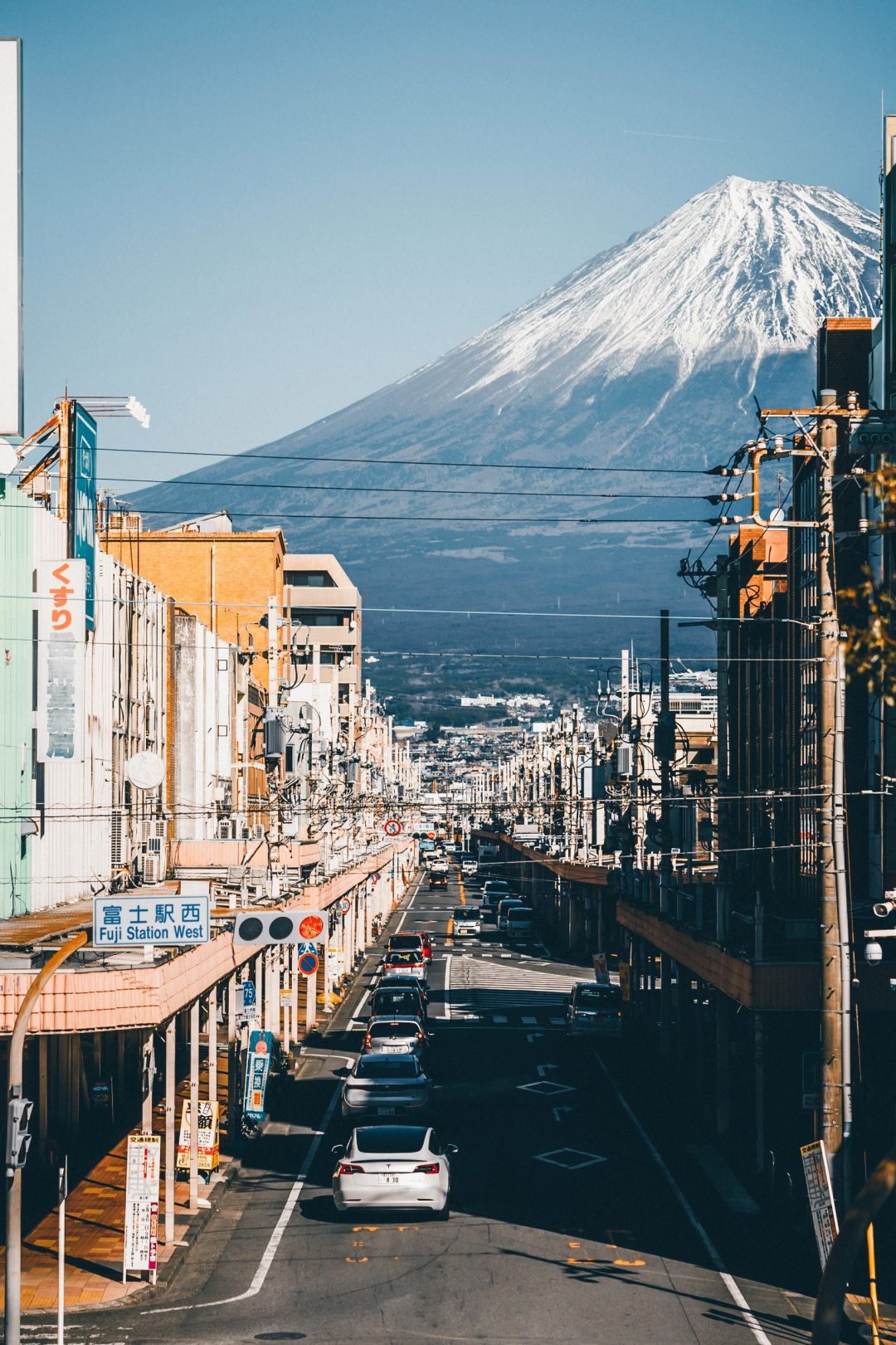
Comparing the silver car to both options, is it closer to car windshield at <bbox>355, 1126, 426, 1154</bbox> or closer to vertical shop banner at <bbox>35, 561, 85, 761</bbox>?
car windshield at <bbox>355, 1126, 426, 1154</bbox>

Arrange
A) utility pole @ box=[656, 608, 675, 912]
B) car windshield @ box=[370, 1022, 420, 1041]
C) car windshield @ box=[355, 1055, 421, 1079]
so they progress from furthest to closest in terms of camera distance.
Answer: utility pole @ box=[656, 608, 675, 912], car windshield @ box=[370, 1022, 420, 1041], car windshield @ box=[355, 1055, 421, 1079]

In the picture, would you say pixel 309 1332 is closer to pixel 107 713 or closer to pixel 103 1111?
pixel 103 1111

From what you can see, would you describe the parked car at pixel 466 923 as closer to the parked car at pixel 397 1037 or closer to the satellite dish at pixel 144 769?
the parked car at pixel 397 1037

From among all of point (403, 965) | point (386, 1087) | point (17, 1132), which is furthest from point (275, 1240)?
point (403, 965)

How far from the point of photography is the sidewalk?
2334 cm

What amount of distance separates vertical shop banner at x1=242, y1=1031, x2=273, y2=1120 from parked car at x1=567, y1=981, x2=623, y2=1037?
15799 mm

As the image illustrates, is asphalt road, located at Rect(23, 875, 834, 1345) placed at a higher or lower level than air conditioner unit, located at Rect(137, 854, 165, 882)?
lower

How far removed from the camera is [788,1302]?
73.7ft

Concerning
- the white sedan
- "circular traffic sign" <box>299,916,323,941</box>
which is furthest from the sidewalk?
"circular traffic sign" <box>299,916,323,941</box>

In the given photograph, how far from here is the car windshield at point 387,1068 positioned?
36312 millimetres

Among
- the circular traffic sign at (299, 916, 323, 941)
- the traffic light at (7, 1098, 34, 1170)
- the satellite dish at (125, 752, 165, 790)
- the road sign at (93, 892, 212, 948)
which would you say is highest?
the satellite dish at (125, 752, 165, 790)

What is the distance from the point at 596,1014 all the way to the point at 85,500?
70.5 feet

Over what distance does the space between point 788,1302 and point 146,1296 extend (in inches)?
333

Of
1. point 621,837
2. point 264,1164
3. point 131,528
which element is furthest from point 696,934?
point 131,528
